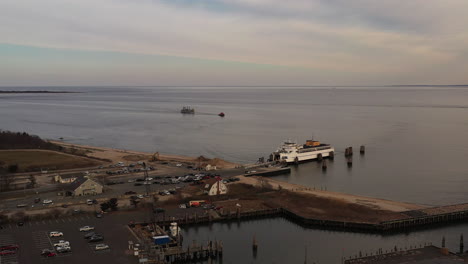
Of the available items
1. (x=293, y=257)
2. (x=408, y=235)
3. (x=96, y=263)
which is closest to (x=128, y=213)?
(x=96, y=263)

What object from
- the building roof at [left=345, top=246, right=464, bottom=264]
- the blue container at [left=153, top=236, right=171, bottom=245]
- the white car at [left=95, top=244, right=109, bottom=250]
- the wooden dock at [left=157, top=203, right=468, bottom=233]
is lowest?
the wooden dock at [left=157, top=203, right=468, bottom=233]

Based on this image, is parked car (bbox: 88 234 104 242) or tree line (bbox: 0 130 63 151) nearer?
parked car (bbox: 88 234 104 242)

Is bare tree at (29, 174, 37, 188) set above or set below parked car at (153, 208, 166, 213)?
above

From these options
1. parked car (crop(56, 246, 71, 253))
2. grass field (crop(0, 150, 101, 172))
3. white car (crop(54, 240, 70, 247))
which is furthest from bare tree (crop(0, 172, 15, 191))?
parked car (crop(56, 246, 71, 253))

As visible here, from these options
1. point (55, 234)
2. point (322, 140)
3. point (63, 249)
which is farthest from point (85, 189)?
point (322, 140)

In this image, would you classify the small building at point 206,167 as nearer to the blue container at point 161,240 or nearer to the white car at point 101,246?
the blue container at point 161,240

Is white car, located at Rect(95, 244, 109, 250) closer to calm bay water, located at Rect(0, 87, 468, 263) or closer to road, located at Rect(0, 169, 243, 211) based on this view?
calm bay water, located at Rect(0, 87, 468, 263)
